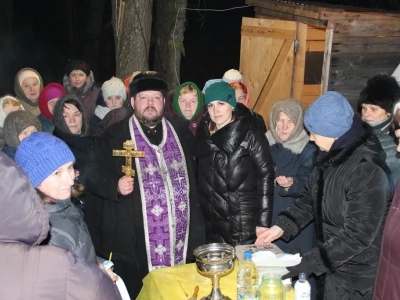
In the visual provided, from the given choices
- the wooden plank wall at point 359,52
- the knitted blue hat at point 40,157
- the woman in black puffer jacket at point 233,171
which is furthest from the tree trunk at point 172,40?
the knitted blue hat at point 40,157

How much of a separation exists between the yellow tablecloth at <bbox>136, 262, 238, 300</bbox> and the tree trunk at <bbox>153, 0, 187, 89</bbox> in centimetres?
624

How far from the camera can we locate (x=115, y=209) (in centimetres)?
447

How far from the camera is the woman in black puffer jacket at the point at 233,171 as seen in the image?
4473 mm

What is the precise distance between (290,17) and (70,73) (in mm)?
2963

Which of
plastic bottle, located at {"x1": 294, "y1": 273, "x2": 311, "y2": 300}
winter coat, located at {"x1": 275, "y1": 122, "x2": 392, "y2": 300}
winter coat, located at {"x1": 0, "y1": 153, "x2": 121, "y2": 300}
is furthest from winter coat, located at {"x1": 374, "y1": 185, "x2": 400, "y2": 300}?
winter coat, located at {"x1": 0, "y1": 153, "x2": 121, "y2": 300}

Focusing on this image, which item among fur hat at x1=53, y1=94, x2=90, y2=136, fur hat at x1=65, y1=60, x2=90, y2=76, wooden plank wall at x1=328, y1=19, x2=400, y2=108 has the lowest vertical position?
fur hat at x1=53, y1=94, x2=90, y2=136

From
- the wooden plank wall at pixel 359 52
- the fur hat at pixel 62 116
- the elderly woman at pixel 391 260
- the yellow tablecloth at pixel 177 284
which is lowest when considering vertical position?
the yellow tablecloth at pixel 177 284

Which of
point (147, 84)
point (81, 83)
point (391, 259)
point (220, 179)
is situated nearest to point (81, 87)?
point (81, 83)

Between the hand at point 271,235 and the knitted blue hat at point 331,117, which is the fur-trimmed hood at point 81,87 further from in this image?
the knitted blue hat at point 331,117

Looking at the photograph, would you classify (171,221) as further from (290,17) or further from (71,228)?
(290,17)

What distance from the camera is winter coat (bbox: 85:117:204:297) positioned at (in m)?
4.44

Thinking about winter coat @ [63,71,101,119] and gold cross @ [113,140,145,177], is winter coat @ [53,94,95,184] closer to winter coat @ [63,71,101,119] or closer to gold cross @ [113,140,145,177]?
gold cross @ [113,140,145,177]

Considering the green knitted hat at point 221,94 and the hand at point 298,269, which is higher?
the green knitted hat at point 221,94

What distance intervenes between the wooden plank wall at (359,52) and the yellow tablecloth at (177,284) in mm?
4219
